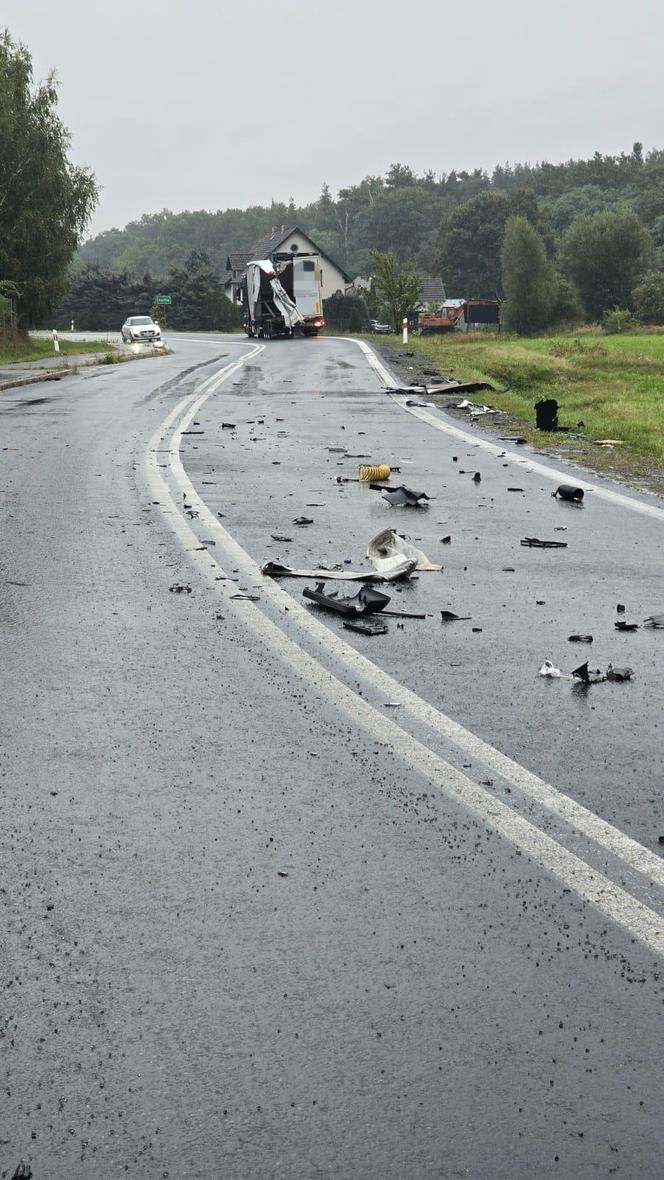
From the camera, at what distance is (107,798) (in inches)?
176

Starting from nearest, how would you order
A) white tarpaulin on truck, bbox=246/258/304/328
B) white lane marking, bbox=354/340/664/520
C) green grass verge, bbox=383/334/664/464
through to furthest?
white lane marking, bbox=354/340/664/520, green grass verge, bbox=383/334/664/464, white tarpaulin on truck, bbox=246/258/304/328

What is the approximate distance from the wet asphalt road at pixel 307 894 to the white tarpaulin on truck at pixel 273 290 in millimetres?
52597

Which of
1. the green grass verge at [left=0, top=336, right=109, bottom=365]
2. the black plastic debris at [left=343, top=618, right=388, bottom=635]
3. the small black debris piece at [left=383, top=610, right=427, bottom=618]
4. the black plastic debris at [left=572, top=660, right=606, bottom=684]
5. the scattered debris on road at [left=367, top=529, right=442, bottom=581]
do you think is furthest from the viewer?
the green grass verge at [left=0, top=336, right=109, bottom=365]

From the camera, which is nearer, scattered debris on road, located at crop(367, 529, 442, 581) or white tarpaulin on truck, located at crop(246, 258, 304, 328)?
scattered debris on road, located at crop(367, 529, 442, 581)

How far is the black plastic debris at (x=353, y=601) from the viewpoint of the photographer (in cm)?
723

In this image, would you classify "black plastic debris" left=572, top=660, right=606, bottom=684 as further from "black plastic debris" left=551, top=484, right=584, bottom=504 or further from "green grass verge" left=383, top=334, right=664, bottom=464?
"green grass verge" left=383, top=334, right=664, bottom=464

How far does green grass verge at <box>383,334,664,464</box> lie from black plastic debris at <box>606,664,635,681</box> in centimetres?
855

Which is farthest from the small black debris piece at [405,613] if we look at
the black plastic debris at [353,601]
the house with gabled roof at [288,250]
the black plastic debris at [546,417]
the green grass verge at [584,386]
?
the house with gabled roof at [288,250]

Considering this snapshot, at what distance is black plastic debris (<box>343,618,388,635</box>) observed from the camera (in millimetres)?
6867

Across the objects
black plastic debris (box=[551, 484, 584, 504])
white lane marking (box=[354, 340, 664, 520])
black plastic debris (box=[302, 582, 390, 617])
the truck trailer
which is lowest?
white lane marking (box=[354, 340, 664, 520])

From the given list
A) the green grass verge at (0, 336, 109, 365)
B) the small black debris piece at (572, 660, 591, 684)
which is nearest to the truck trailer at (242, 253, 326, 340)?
the green grass verge at (0, 336, 109, 365)

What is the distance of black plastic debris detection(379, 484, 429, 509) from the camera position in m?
11.1

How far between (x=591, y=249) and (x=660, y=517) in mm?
103707

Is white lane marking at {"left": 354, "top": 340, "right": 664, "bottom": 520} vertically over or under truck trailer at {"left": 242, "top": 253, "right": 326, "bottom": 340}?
under
